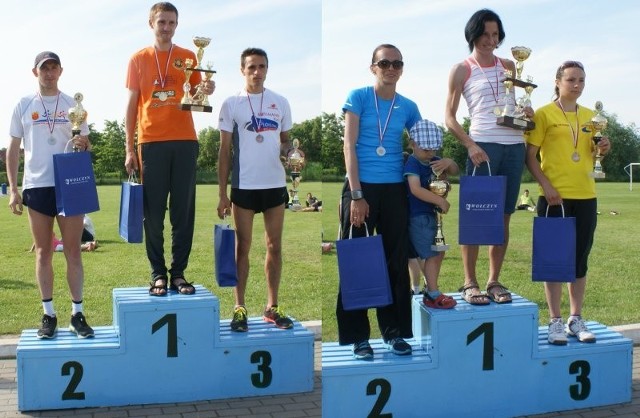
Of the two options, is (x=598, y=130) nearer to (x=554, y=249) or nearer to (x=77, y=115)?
(x=554, y=249)

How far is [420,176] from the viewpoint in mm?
4434

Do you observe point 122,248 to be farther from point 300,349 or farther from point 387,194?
point 387,194

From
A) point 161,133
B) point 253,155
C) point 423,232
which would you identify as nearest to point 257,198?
point 253,155

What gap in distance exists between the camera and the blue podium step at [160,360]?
15.5 feet

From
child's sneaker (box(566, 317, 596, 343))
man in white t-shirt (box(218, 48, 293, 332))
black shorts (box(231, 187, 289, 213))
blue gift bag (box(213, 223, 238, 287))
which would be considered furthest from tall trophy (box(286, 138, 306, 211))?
child's sneaker (box(566, 317, 596, 343))

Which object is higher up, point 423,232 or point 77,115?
point 77,115

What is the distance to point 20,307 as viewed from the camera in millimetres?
7297

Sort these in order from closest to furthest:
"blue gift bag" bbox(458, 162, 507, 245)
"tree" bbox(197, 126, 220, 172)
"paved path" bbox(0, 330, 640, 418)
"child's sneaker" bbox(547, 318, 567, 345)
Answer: "blue gift bag" bbox(458, 162, 507, 245) → "paved path" bbox(0, 330, 640, 418) → "child's sneaker" bbox(547, 318, 567, 345) → "tree" bbox(197, 126, 220, 172)

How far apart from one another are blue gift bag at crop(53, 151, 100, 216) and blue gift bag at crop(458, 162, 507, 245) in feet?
7.33

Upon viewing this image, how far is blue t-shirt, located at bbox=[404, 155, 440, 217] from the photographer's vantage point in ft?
14.4

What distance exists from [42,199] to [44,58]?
887 mm

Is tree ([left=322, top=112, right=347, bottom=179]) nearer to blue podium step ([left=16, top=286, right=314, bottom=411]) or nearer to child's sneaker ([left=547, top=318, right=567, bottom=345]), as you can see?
blue podium step ([left=16, top=286, right=314, bottom=411])

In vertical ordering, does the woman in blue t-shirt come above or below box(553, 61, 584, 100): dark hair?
below

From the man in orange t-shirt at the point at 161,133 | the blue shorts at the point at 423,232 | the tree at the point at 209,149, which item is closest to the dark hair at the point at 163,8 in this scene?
the man in orange t-shirt at the point at 161,133
